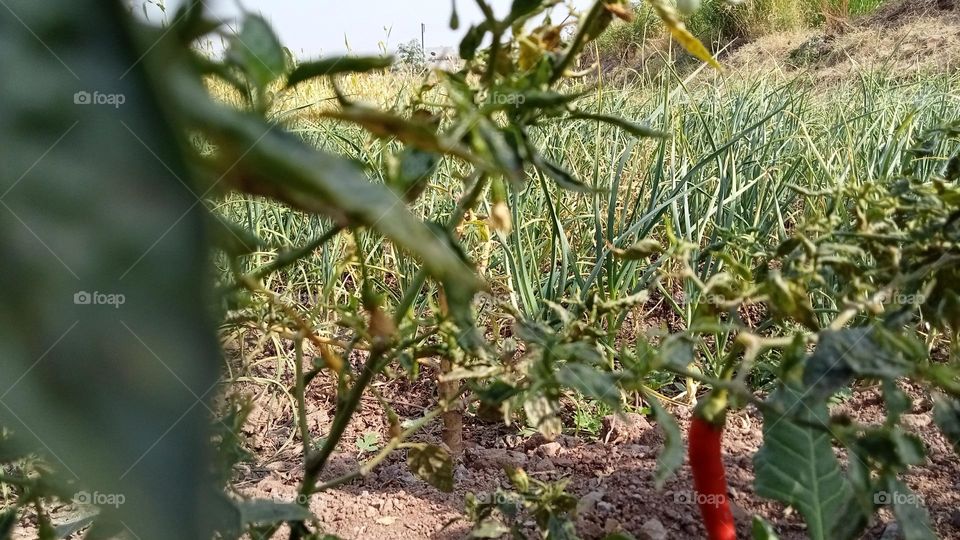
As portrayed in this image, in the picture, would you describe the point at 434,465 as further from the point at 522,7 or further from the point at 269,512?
the point at 522,7

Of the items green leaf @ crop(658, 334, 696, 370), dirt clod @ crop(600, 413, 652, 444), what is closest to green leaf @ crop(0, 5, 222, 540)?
green leaf @ crop(658, 334, 696, 370)

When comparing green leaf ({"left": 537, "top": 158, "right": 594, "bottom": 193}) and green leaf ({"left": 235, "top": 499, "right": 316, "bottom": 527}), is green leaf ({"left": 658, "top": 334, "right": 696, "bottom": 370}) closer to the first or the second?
green leaf ({"left": 537, "top": 158, "right": 594, "bottom": 193})

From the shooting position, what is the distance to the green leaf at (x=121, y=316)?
115mm

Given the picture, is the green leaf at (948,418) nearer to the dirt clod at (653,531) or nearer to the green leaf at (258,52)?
the green leaf at (258,52)

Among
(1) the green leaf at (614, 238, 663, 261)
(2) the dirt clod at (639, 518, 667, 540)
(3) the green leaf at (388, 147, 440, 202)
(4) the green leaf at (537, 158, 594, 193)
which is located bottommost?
(2) the dirt clod at (639, 518, 667, 540)

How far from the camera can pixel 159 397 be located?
0.38ft

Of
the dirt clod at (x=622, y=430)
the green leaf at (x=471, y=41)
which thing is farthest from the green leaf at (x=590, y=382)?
the dirt clod at (x=622, y=430)

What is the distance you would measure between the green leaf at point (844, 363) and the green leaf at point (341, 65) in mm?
297

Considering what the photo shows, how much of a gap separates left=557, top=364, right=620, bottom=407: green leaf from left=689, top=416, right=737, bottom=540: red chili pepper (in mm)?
135

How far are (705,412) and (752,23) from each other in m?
11.9

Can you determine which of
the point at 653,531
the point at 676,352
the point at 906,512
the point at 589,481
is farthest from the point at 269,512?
the point at 589,481

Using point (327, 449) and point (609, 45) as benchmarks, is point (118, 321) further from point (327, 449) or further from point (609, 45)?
point (609, 45)

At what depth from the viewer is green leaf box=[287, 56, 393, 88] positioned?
310 mm

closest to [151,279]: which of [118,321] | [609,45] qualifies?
[118,321]
